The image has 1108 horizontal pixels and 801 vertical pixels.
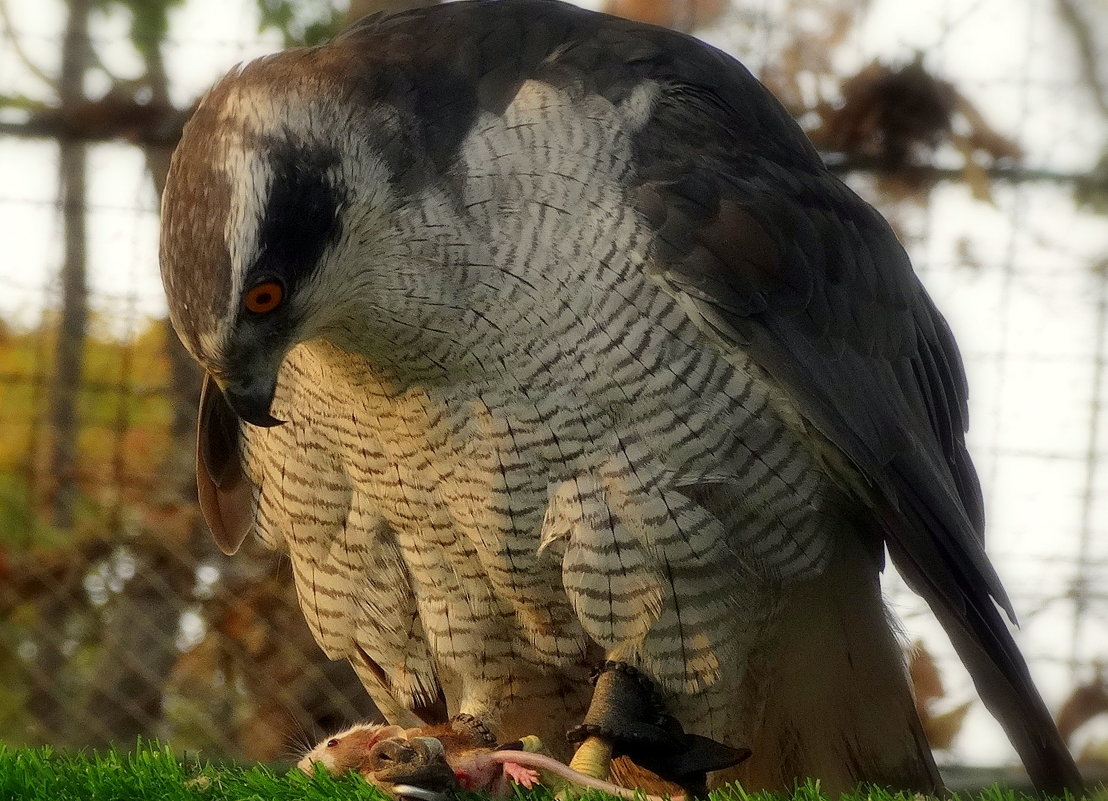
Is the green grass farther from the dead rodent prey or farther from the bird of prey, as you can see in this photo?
the bird of prey

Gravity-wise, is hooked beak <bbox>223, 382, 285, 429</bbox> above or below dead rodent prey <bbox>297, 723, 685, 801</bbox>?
above

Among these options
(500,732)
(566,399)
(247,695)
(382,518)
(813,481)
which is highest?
(566,399)

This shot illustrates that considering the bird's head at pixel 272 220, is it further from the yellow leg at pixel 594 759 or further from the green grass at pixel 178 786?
the yellow leg at pixel 594 759

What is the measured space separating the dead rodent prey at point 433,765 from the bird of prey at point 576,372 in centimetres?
29

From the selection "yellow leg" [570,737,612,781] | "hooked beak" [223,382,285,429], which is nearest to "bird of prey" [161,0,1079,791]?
"hooked beak" [223,382,285,429]

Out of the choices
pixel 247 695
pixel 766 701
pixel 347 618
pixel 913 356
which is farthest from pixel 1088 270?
pixel 247 695

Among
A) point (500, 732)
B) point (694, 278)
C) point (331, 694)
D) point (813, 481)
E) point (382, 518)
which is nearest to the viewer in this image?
point (694, 278)

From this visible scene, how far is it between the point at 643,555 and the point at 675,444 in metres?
0.20

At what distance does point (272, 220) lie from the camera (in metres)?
1.76

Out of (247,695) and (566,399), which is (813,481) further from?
(247,695)

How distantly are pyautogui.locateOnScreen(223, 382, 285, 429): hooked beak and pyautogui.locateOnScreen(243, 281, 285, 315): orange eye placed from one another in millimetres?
141

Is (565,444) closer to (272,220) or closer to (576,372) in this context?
(576,372)

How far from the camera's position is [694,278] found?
73.9 inches

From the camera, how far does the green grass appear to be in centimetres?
174
